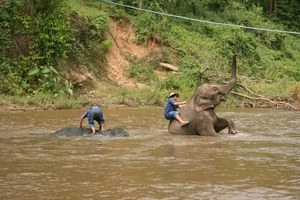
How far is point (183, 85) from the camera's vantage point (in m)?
25.2

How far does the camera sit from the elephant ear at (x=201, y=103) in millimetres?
14516

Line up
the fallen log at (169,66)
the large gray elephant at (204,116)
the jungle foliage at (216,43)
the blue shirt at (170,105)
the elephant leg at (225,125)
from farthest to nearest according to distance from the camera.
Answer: the fallen log at (169,66) < the jungle foliage at (216,43) < the blue shirt at (170,105) < the elephant leg at (225,125) < the large gray elephant at (204,116)

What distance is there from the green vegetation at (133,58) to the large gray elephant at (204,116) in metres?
7.18

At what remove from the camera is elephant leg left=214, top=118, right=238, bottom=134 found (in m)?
14.3

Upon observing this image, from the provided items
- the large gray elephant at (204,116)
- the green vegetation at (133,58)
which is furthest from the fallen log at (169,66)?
the large gray elephant at (204,116)

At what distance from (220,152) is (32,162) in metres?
3.95

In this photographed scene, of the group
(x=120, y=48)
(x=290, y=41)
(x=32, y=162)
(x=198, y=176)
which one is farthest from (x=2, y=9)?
(x=290, y=41)

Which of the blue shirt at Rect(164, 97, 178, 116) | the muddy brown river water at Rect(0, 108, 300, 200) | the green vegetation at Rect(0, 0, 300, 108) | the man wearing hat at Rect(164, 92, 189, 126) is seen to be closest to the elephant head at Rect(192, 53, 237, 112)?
the man wearing hat at Rect(164, 92, 189, 126)

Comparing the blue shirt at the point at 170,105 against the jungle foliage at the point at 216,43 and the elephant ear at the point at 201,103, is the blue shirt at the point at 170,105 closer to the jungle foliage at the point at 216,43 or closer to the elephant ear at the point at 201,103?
the elephant ear at the point at 201,103

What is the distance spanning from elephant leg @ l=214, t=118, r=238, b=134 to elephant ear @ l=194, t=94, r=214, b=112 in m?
0.48

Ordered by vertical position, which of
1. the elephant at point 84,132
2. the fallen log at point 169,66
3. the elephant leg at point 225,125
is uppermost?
the fallen log at point 169,66

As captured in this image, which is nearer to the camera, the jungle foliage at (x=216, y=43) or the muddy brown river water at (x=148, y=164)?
the muddy brown river water at (x=148, y=164)

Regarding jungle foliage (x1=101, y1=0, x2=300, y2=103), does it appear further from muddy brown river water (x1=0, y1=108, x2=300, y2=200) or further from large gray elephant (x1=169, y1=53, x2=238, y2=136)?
muddy brown river water (x1=0, y1=108, x2=300, y2=200)

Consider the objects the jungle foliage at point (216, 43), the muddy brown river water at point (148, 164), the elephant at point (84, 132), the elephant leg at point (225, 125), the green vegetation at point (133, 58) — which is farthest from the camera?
the jungle foliage at point (216, 43)
